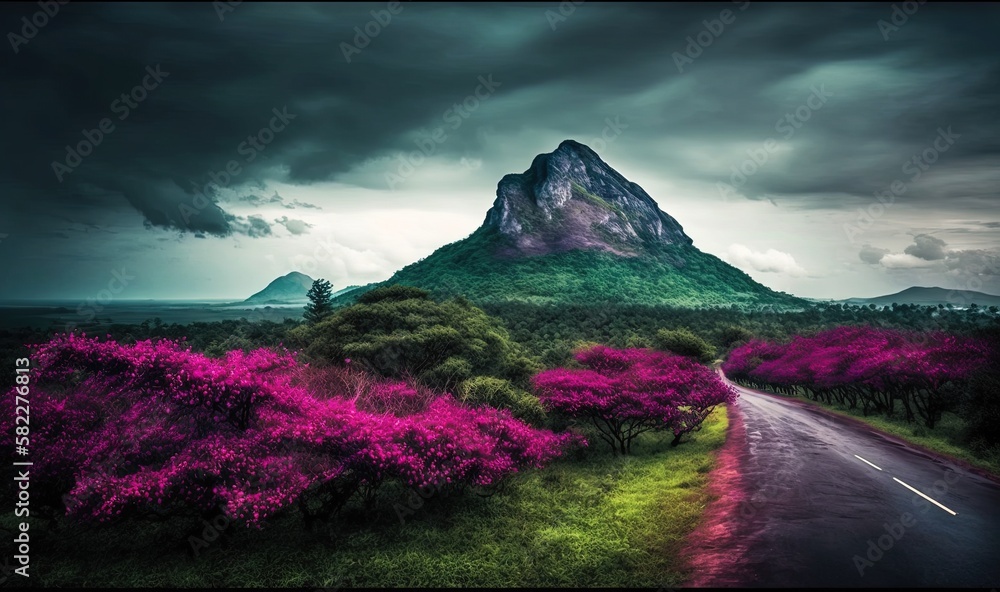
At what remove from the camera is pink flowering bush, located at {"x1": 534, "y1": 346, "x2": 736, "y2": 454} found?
1956 centimetres

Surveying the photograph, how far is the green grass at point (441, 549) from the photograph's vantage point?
10406 millimetres

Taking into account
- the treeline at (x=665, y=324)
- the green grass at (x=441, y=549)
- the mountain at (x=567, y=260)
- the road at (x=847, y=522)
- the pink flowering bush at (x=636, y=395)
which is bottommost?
→ the green grass at (x=441, y=549)

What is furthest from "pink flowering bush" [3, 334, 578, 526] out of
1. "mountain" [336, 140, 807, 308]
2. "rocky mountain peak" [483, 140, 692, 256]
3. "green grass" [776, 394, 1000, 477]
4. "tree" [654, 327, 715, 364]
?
"rocky mountain peak" [483, 140, 692, 256]

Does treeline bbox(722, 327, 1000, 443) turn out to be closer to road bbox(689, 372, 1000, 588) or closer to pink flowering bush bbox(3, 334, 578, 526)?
road bbox(689, 372, 1000, 588)

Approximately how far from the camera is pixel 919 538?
10.5 metres

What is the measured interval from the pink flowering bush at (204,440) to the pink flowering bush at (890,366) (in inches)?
891

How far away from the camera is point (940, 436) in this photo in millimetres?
21578

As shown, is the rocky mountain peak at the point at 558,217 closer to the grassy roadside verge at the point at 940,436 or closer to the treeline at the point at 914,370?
the treeline at the point at 914,370

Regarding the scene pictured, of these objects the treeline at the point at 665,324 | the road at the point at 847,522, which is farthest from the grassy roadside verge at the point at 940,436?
the treeline at the point at 665,324

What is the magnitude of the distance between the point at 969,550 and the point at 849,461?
777cm

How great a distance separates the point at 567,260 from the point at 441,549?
14090 centimetres

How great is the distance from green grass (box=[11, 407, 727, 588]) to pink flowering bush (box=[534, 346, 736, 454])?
4156 mm

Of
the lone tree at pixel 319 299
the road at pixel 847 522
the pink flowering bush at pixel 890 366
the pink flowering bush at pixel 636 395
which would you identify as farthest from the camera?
the lone tree at pixel 319 299

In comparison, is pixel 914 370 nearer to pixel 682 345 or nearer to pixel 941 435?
pixel 941 435
